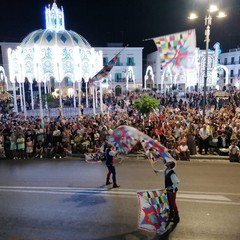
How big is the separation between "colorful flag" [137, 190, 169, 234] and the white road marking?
1.66m

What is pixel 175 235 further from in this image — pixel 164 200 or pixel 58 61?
pixel 58 61

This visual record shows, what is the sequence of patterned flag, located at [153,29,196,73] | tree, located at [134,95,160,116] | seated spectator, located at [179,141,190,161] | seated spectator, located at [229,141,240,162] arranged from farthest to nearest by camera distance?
tree, located at [134,95,160,116] < seated spectator, located at [179,141,190,161] < seated spectator, located at [229,141,240,162] < patterned flag, located at [153,29,196,73]

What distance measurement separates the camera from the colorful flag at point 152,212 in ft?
18.7

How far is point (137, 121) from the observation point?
1547 cm

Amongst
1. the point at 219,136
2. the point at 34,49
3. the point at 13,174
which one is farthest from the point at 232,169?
the point at 34,49

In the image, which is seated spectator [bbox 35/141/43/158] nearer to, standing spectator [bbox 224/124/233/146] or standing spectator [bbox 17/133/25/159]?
standing spectator [bbox 17/133/25/159]

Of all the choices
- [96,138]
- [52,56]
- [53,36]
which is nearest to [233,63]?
[53,36]

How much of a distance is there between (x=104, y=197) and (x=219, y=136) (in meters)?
6.87

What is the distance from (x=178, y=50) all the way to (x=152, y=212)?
7135 millimetres

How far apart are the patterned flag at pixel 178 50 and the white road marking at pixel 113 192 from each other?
5.29m

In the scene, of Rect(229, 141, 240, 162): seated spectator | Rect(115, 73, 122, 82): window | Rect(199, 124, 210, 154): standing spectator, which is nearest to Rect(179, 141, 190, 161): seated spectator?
Rect(199, 124, 210, 154): standing spectator

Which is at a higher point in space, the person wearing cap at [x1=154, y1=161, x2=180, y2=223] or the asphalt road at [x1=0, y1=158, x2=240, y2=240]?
the person wearing cap at [x1=154, y1=161, x2=180, y2=223]

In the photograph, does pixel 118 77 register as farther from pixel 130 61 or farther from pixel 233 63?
pixel 233 63

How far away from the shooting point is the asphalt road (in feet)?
19.0
